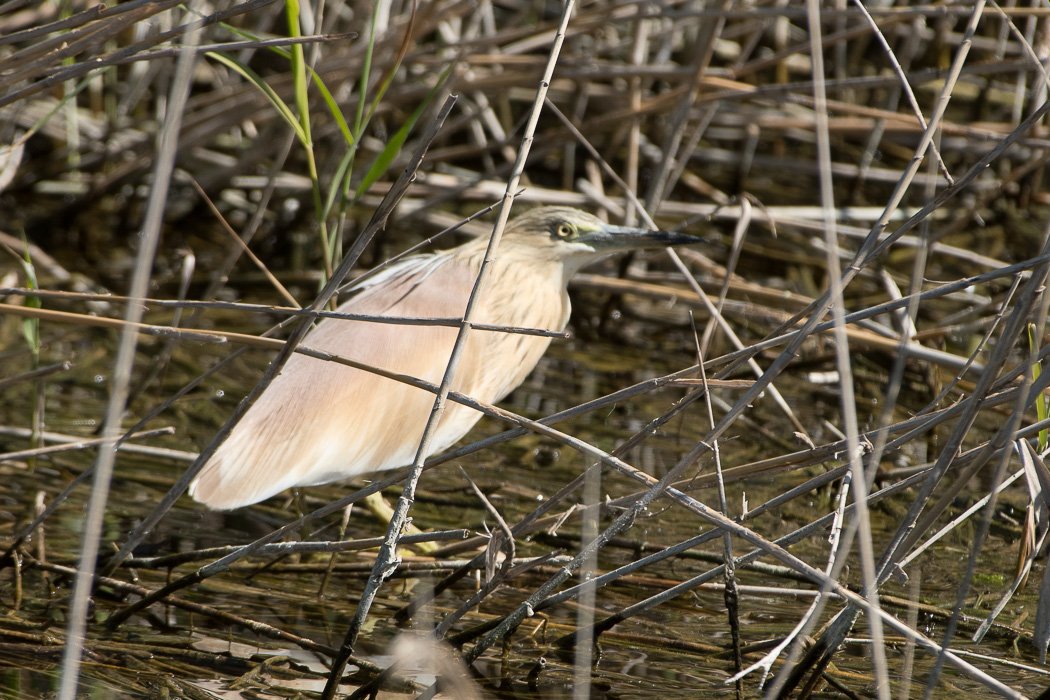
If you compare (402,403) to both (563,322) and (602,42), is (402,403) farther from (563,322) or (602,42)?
(602,42)

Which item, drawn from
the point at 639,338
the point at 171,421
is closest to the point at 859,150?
the point at 639,338

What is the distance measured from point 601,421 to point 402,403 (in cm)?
83

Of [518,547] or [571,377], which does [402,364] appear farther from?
A: [571,377]

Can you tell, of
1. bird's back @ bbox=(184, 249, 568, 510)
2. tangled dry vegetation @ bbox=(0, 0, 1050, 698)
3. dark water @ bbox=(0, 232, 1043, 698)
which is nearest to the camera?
tangled dry vegetation @ bbox=(0, 0, 1050, 698)

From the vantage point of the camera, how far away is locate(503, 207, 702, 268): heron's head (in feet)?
9.03

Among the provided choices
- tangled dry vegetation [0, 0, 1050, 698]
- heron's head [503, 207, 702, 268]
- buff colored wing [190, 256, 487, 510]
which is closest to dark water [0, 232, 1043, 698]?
tangled dry vegetation [0, 0, 1050, 698]

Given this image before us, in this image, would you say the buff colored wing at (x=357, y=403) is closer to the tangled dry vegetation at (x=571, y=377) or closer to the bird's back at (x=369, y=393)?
the bird's back at (x=369, y=393)

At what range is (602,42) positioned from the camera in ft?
14.5

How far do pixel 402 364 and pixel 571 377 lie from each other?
1076 millimetres

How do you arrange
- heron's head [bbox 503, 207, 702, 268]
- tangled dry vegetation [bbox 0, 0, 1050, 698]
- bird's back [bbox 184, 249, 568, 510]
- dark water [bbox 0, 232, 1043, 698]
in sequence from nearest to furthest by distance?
tangled dry vegetation [bbox 0, 0, 1050, 698] < dark water [bbox 0, 232, 1043, 698] < bird's back [bbox 184, 249, 568, 510] < heron's head [bbox 503, 207, 702, 268]

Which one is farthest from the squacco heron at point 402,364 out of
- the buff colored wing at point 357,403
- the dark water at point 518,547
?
the dark water at point 518,547

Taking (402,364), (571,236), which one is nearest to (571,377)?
(571,236)

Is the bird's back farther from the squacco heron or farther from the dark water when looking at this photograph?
the dark water

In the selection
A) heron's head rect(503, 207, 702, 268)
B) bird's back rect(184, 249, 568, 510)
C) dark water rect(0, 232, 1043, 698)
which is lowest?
dark water rect(0, 232, 1043, 698)
